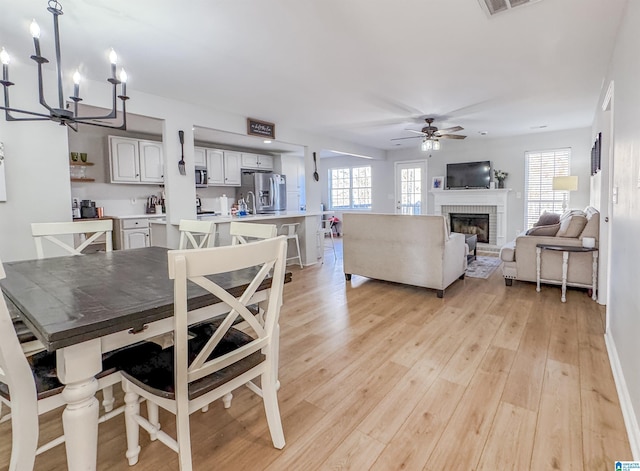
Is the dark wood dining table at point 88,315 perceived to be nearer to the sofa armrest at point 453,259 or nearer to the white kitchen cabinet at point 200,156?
the sofa armrest at point 453,259

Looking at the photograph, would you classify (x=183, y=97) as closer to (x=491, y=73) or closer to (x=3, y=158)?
(x=3, y=158)

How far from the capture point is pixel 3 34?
246 centimetres

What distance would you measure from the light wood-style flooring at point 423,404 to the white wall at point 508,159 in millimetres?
4304

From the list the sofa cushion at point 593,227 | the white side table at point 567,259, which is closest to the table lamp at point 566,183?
the sofa cushion at point 593,227

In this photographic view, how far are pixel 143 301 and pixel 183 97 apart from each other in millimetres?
3413

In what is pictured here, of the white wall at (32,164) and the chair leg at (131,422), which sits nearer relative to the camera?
the chair leg at (131,422)

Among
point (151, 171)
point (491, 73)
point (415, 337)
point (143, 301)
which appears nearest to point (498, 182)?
point (491, 73)

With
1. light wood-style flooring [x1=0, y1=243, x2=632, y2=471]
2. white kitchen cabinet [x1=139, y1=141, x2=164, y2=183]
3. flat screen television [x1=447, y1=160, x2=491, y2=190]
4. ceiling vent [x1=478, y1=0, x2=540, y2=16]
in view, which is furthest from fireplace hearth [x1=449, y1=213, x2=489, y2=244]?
white kitchen cabinet [x1=139, y1=141, x2=164, y2=183]

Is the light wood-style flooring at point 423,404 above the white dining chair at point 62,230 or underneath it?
underneath

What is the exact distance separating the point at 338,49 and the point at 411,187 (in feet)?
20.8

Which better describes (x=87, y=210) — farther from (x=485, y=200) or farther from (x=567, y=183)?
(x=567, y=183)

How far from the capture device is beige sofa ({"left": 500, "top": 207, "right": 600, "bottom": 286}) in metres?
3.71

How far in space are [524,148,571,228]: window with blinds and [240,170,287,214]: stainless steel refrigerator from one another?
5.33m

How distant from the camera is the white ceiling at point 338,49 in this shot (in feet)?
7.30
